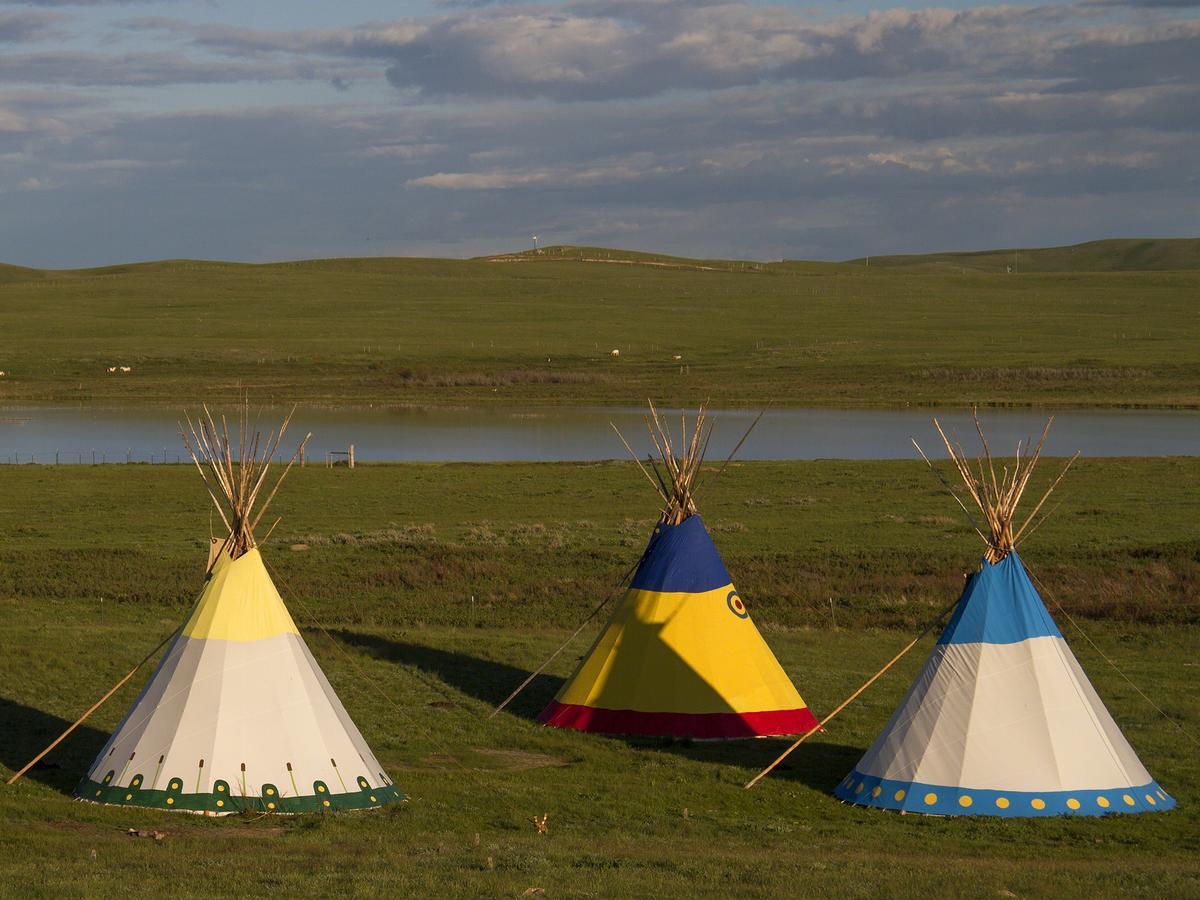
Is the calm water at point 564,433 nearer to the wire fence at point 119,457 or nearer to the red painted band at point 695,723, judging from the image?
the wire fence at point 119,457

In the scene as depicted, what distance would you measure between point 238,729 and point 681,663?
17.3 feet

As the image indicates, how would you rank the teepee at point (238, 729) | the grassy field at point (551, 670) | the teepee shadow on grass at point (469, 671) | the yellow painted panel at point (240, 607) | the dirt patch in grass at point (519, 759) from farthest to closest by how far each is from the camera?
the teepee shadow on grass at point (469, 671), the dirt patch in grass at point (519, 759), the yellow painted panel at point (240, 607), the teepee at point (238, 729), the grassy field at point (551, 670)

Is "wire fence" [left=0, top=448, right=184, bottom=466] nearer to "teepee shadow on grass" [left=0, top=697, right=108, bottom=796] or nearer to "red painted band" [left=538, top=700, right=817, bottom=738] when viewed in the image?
"teepee shadow on grass" [left=0, top=697, right=108, bottom=796]

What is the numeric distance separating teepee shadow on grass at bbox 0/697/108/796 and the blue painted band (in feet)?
21.8

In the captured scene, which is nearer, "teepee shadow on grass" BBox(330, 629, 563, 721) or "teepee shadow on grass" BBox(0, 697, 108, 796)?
"teepee shadow on grass" BBox(0, 697, 108, 796)

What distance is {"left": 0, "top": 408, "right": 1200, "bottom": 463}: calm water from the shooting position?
50250 mm

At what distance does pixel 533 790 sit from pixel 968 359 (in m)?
79.3

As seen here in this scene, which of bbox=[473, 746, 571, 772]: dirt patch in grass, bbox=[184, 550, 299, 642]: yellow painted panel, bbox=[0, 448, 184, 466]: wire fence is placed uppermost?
bbox=[0, 448, 184, 466]: wire fence

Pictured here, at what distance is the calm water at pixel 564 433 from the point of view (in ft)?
165

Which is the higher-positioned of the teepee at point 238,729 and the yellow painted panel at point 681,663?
the yellow painted panel at point 681,663

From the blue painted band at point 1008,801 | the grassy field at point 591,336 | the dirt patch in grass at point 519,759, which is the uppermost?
the grassy field at point 591,336

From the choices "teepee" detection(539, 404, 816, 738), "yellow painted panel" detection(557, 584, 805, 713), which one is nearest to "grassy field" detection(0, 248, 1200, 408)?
"teepee" detection(539, 404, 816, 738)

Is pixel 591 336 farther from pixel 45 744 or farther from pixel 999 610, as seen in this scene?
pixel 999 610

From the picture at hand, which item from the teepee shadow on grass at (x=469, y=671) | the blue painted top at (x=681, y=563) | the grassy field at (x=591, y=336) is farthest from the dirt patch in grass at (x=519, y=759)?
the grassy field at (x=591, y=336)
